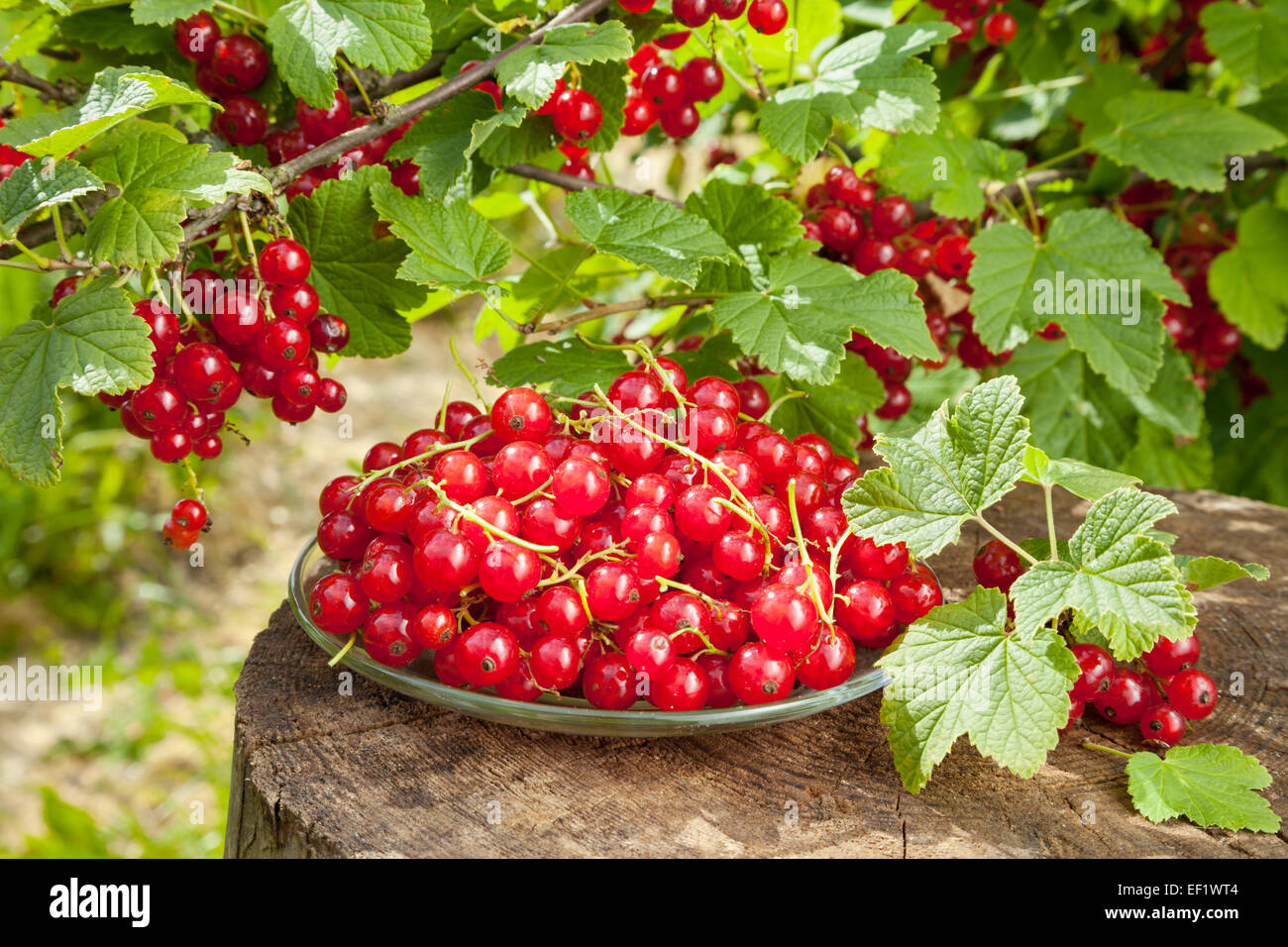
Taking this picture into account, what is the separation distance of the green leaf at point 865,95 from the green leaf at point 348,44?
40 cm

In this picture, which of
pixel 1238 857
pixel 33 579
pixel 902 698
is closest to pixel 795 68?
pixel 902 698

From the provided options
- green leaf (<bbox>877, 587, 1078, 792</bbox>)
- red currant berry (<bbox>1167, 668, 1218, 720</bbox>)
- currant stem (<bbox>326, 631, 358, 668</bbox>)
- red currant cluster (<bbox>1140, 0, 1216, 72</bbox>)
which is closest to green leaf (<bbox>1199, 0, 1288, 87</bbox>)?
red currant cluster (<bbox>1140, 0, 1216, 72</bbox>)

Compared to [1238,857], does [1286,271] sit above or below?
above

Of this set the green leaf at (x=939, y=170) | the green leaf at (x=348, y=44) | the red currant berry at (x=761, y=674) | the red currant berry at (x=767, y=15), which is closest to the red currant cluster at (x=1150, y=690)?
the red currant berry at (x=761, y=674)

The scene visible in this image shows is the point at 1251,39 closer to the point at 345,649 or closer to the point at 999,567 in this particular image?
the point at 999,567

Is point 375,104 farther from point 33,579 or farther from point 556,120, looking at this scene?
point 33,579

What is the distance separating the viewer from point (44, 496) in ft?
9.05

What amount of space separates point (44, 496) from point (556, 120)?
7.18 ft

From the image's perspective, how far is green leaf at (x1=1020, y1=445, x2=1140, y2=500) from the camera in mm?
931

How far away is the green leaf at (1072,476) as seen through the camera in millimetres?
Answer: 931

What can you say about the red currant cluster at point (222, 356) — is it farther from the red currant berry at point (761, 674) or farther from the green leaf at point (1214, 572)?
the green leaf at point (1214, 572)

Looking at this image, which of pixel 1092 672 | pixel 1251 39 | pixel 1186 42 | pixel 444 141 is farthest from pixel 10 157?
pixel 1186 42

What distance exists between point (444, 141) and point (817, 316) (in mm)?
447

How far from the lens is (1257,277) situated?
5.12 ft
